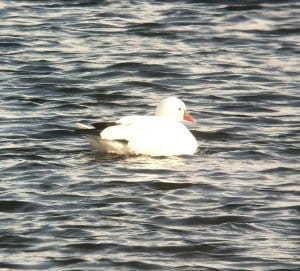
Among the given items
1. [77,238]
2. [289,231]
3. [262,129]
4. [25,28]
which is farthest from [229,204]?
[25,28]

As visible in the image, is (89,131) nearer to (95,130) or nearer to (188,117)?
(95,130)

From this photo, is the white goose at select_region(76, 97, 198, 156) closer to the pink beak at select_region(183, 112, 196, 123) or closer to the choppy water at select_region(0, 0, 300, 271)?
the choppy water at select_region(0, 0, 300, 271)

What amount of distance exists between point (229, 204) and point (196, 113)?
12.5ft

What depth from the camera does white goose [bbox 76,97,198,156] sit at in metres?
12.2

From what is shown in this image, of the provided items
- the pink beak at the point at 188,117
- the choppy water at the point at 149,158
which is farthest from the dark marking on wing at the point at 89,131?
the pink beak at the point at 188,117

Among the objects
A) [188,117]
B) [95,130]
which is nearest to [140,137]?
[95,130]

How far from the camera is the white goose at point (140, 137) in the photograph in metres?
12.2

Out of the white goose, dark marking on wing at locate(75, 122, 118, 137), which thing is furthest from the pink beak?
dark marking on wing at locate(75, 122, 118, 137)

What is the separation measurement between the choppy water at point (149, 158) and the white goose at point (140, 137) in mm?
122

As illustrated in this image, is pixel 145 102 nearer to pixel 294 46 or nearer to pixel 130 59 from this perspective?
pixel 130 59

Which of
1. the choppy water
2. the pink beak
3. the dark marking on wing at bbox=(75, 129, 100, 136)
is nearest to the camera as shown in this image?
the choppy water

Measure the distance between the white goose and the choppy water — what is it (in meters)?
0.12

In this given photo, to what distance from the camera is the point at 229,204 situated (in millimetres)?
10773

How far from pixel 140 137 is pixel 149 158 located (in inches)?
9.9
